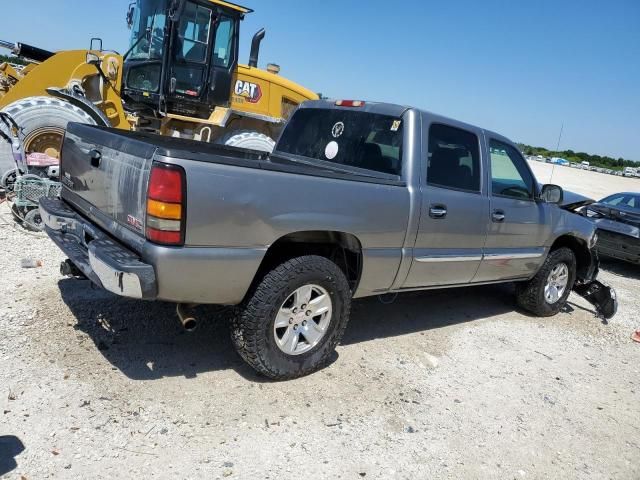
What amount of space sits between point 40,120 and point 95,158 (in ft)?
14.3

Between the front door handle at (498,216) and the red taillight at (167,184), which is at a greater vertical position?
the red taillight at (167,184)

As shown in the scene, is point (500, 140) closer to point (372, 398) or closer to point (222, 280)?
point (372, 398)

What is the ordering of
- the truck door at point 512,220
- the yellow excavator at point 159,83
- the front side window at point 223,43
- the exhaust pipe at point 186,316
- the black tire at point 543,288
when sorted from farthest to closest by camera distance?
the front side window at point 223,43 → the yellow excavator at point 159,83 → the black tire at point 543,288 → the truck door at point 512,220 → the exhaust pipe at point 186,316

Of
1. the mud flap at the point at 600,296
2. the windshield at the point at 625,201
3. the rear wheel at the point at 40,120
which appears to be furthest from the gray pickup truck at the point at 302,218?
the windshield at the point at 625,201

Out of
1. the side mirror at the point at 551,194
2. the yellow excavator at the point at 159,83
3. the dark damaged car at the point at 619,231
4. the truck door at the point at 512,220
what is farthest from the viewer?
the dark damaged car at the point at 619,231

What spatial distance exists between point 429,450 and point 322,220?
5.16 feet

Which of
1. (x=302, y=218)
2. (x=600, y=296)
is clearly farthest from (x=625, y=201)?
(x=302, y=218)

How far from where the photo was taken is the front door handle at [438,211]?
4.27 meters

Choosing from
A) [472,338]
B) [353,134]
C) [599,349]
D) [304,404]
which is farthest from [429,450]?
[599,349]

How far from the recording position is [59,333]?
13.1 ft

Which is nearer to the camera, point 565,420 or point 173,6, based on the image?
point 565,420

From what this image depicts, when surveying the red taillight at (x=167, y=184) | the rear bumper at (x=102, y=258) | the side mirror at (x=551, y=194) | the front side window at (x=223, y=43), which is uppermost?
the front side window at (x=223, y=43)

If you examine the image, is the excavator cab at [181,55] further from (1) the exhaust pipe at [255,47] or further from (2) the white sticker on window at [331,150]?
(2) the white sticker on window at [331,150]

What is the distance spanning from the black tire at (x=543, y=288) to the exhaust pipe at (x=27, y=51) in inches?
319
